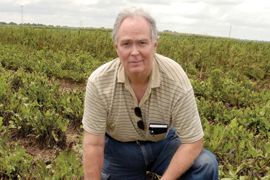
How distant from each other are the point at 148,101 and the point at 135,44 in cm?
48

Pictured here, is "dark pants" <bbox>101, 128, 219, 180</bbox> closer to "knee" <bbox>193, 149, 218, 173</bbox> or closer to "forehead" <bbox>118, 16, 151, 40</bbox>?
"knee" <bbox>193, 149, 218, 173</bbox>

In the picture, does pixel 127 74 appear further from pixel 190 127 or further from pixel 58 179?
pixel 58 179

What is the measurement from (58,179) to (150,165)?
84 centimetres

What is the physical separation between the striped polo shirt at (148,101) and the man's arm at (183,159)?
0.18 ft

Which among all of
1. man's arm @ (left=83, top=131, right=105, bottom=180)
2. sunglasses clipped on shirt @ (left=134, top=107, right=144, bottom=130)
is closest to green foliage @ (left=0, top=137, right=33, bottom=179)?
man's arm @ (left=83, top=131, right=105, bottom=180)

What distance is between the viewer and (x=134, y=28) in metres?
1.76

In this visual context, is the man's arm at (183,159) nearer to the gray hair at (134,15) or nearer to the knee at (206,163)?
the knee at (206,163)

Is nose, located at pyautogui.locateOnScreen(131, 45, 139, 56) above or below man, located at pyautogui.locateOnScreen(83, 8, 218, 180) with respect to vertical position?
above

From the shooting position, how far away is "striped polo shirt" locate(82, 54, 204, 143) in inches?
73.4

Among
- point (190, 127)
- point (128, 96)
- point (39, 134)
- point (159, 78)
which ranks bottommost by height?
point (39, 134)

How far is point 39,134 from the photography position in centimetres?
302

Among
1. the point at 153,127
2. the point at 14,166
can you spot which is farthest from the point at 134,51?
the point at 14,166

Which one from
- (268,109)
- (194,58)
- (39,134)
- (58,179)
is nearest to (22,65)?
(39,134)

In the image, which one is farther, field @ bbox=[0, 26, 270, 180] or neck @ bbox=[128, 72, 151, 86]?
field @ bbox=[0, 26, 270, 180]
